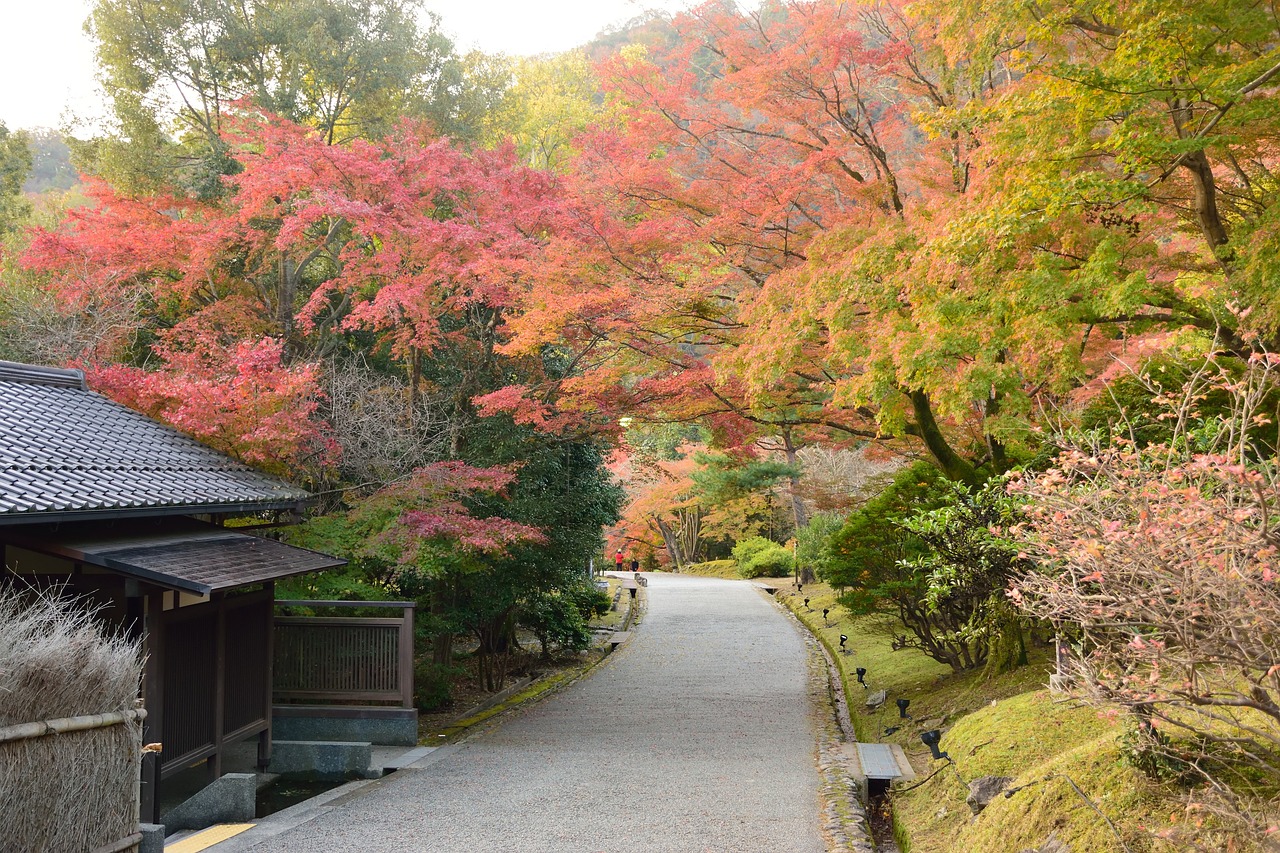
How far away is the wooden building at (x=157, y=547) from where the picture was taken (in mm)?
6969

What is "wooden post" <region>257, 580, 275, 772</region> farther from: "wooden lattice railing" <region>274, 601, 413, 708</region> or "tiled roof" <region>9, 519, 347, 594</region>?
"wooden lattice railing" <region>274, 601, 413, 708</region>

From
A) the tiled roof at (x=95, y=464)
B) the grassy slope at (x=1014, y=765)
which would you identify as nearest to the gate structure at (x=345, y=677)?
the tiled roof at (x=95, y=464)

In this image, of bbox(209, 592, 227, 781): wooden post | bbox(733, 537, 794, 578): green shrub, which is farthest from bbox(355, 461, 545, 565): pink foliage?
bbox(733, 537, 794, 578): green shrub

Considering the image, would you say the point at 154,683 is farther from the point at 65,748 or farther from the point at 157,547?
the point at 65,748

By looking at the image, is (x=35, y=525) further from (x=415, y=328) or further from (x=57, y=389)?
(x=415, y=328)

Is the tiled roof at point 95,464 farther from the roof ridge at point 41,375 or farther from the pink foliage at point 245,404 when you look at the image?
the pink foliage at point 245,404

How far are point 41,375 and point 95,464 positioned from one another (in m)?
2.72

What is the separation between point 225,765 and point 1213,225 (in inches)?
424

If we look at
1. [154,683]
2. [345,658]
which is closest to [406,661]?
[345,658]

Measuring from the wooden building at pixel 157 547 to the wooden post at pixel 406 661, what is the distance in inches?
58.6

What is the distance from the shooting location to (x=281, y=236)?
13.0m

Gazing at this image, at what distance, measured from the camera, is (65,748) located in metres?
4.83

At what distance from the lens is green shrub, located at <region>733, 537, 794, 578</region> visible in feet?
121

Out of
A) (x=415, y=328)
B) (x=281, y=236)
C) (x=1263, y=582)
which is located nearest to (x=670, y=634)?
(x=415, y=328)
